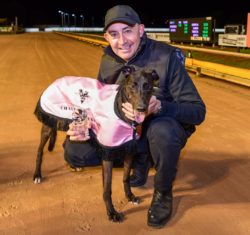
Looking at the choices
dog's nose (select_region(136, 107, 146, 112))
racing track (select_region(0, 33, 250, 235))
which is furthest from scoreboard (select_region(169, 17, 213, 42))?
dog's nose (select_region(136, 107, 146, 112))

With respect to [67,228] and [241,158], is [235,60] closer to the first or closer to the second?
[241,158]

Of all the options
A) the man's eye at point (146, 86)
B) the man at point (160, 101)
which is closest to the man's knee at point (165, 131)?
the man at point (160, 101)

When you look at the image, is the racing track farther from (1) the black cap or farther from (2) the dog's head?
(1) the black cap

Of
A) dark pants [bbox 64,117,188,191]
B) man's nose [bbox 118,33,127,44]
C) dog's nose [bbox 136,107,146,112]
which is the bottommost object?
dark pants [bbox 64,117,188,191]

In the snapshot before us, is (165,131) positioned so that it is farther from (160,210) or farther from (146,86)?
(160,210)

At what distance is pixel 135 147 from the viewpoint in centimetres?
329

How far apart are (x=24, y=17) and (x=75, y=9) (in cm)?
2214

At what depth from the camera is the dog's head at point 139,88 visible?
289 centimetres

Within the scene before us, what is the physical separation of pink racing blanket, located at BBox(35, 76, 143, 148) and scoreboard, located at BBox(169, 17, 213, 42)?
765 inches

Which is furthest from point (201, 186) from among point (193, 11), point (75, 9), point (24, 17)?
point (75, 9)

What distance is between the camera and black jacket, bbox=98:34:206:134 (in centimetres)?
331

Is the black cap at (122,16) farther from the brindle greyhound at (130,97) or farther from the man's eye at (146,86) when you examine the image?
the man's eye at (146,86)

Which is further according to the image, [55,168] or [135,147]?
[55,168]

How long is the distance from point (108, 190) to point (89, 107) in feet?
2.21
